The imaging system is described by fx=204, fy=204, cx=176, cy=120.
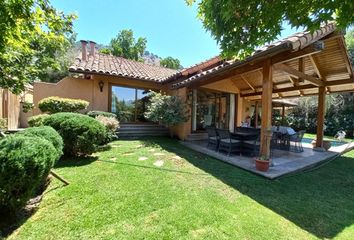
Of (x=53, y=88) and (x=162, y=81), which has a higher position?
(x=162, y=81)

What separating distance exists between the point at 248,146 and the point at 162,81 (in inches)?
261

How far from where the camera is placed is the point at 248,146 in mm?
8133

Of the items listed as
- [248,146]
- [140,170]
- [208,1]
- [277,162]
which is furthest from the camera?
[248,146]

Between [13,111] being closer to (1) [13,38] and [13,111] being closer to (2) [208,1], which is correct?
(1) [13,38]

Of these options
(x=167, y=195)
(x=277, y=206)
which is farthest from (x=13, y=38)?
(x=277, y=206)

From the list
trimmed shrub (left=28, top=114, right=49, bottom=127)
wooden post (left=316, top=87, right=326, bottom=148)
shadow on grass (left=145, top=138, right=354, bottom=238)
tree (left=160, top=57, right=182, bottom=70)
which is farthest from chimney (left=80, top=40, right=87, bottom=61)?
tree (left=160, top=57, right=182, bottom=70)

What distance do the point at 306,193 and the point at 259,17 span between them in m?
4.31

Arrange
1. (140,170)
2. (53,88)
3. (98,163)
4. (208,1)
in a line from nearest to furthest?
(208,1), (140,170), (98,163), (53,88)

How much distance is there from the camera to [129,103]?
40.5 ft

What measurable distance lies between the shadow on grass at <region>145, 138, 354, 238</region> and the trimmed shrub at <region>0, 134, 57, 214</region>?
4.05 meters

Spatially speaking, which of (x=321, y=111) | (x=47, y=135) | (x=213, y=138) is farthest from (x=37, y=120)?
(x=321, y=111)

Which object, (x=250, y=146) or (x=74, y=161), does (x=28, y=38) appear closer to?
(x=74, y=161)

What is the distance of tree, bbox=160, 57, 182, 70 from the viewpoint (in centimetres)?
3806

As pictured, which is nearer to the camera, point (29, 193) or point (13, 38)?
point (13, 38)
